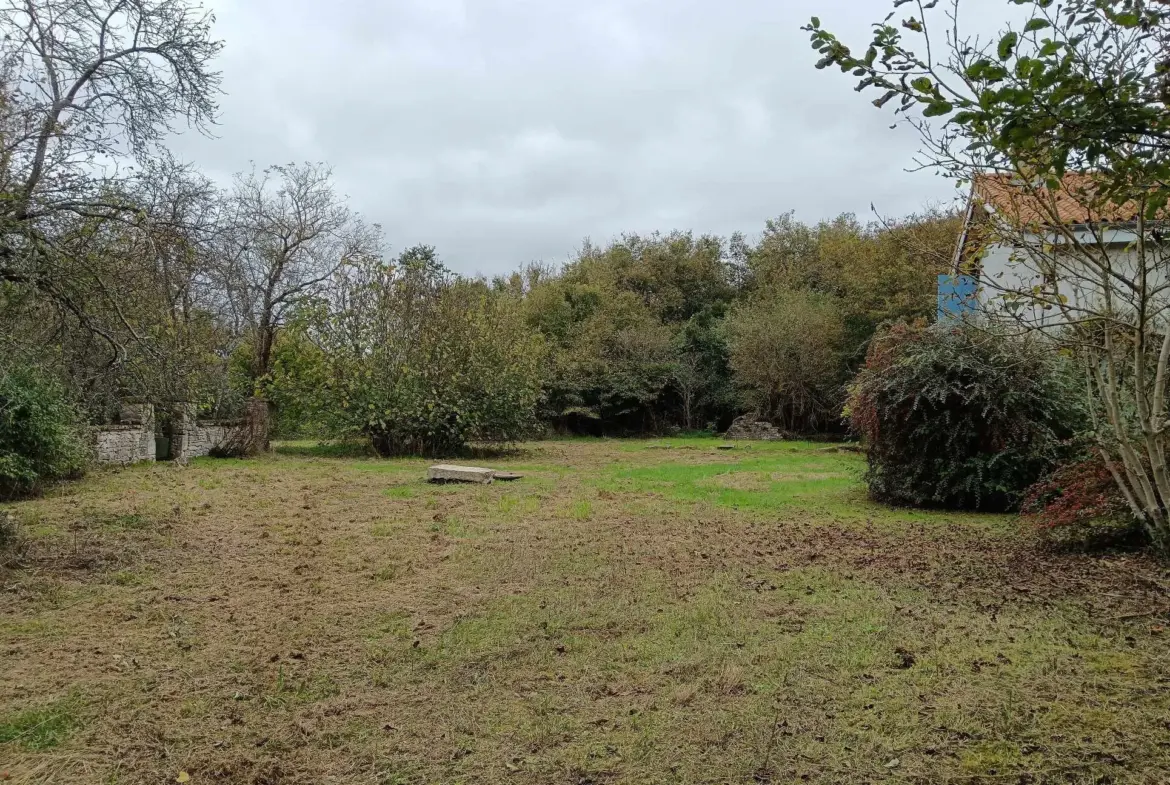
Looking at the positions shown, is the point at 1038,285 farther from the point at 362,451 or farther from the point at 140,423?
the point at 140,423

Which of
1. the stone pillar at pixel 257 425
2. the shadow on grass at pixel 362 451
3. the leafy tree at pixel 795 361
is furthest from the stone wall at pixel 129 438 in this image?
the leafy tree at pixel 795 361

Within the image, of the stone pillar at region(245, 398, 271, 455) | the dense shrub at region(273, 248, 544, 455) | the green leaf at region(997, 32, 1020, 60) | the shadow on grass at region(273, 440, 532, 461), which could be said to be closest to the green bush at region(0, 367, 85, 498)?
the stone pillar at region(245, 398, 271, 455)

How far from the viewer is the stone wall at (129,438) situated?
14.5 metres

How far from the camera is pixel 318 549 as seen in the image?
731 centimetres

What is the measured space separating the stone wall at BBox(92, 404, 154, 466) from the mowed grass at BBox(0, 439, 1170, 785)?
6.87 metres

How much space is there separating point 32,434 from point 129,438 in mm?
4970

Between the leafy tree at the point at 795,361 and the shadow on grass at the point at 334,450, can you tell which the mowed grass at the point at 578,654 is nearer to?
the shadow on grass at the point at 334,450

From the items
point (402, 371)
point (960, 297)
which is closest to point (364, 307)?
point (402, 371)

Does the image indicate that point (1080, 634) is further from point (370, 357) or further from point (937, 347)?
point (370, 357)

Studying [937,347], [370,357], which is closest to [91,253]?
[937,347]

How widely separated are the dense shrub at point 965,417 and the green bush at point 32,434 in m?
11.1

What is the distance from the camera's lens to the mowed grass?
3018mm

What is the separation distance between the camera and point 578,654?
14.0 feet

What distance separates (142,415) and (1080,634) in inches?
645
